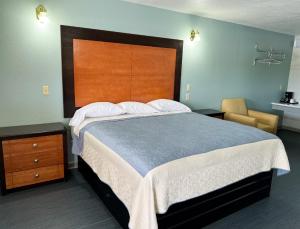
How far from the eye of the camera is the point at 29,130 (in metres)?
2.60

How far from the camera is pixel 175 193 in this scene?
1729mm

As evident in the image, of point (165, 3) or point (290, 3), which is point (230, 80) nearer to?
point (290, 3)

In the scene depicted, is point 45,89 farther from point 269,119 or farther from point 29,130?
point 269,119

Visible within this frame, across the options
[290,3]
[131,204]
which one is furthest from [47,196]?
[290,3]

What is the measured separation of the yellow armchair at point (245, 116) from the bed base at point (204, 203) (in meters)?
1.65

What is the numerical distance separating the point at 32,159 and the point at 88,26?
5.83ft

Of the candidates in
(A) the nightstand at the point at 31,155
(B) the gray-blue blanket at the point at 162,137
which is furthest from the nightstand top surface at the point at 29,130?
(B) the gray-blue blanket at the point at 162,137

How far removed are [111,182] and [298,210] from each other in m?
1.97

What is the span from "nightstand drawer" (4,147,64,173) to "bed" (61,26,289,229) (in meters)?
0.25

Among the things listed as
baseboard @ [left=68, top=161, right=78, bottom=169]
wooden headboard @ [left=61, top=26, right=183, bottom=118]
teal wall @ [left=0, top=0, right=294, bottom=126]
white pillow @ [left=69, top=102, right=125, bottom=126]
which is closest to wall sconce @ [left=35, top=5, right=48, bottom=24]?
teal wall @ [left=0, top=0, right=294, bottom=126]

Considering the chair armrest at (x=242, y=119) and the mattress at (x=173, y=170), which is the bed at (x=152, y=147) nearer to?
the mattress at (x=173, y=170)

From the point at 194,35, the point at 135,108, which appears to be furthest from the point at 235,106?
the point at 135,108

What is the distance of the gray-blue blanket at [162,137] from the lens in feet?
5.84

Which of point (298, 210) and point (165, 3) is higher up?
point (165, 3)
